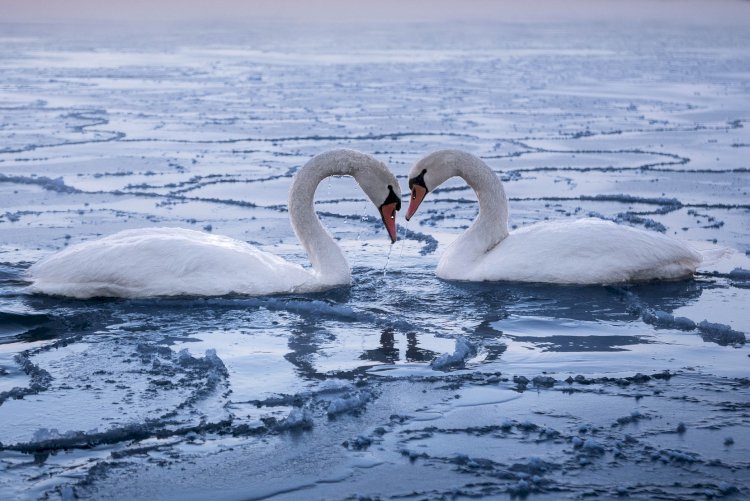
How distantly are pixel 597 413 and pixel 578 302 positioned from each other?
2.33 metres

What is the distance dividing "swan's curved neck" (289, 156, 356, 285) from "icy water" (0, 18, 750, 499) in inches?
13.5

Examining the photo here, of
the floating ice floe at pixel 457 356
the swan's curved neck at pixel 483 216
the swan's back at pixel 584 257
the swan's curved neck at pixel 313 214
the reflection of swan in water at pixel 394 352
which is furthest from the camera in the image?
the swan's curved neck at pixel 483 216

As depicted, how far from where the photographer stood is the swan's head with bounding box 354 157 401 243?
845cm

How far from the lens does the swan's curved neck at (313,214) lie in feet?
27.9

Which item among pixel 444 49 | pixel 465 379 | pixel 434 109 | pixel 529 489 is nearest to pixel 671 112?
pixel 434 109

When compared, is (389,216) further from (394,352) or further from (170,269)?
(394,352)

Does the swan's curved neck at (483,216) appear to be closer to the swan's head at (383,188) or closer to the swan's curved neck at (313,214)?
the swan's head at (383,188)

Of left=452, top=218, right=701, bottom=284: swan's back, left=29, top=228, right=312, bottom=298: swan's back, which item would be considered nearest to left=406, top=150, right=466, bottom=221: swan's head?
left=452, top=218, right=701, bottom=284: swan's back

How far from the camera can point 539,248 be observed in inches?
334

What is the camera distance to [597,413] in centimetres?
568

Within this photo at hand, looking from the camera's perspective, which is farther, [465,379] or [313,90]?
[313,90]

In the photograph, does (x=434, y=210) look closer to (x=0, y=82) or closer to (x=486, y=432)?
(x=486, y=432)

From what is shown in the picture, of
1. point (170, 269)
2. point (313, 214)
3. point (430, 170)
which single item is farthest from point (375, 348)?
point (430, 170)

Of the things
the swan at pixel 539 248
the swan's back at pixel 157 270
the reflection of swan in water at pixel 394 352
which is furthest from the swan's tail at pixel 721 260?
the swan's back at pixel 157 270
